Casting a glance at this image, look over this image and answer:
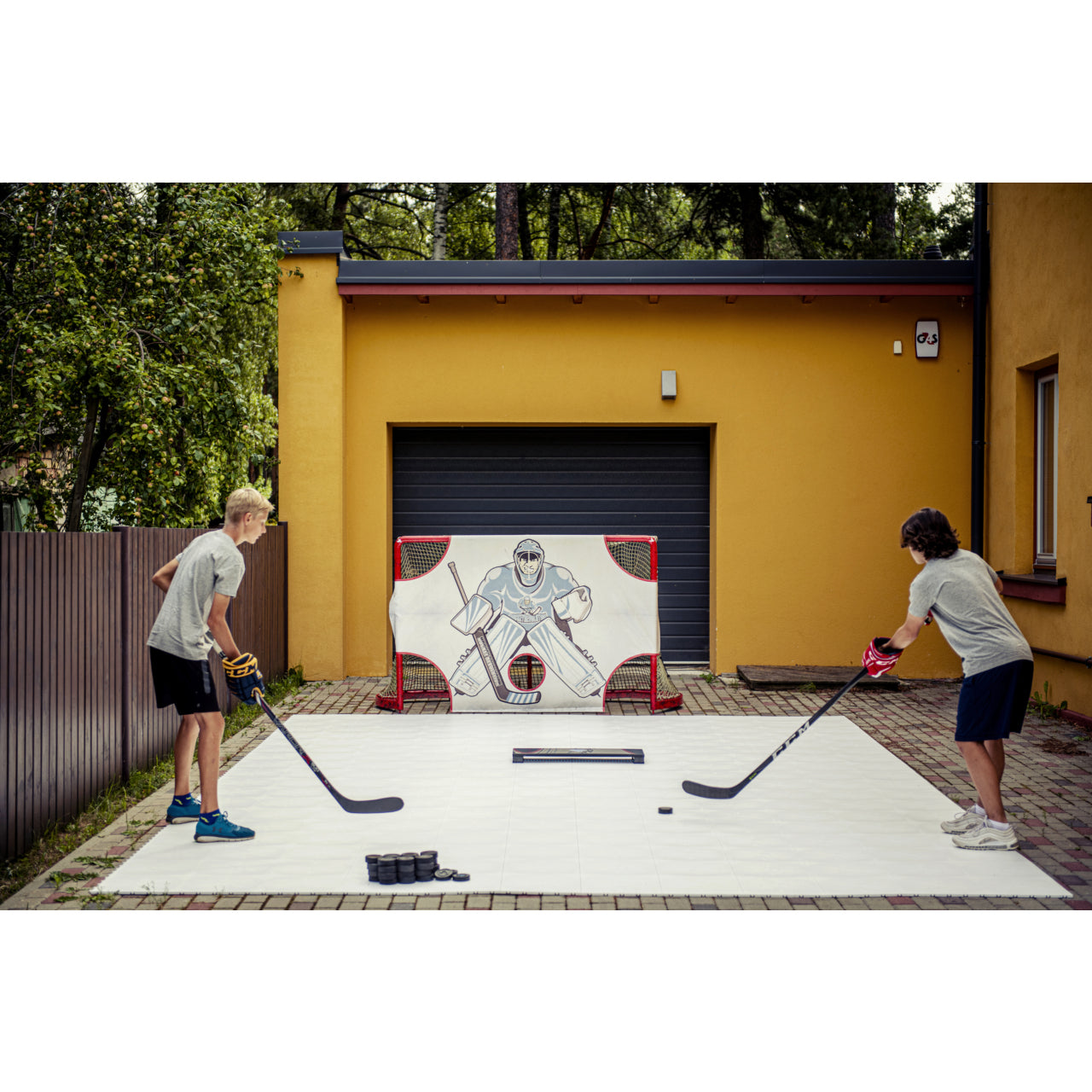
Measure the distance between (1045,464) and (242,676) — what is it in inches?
316

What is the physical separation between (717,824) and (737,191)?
1562cm

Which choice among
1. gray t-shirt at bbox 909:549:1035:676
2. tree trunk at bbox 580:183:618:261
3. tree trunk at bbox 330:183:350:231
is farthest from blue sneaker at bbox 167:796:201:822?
tree trunk at bbox 330:183:350:231

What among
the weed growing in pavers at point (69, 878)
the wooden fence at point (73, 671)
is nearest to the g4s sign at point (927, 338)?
the wooden fence at point (73, 671)

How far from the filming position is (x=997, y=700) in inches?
199

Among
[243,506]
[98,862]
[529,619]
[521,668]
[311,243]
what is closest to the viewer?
[98,862]

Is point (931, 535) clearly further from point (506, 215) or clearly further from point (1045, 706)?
point (506, 215)

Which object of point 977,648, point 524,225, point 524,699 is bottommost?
point 524,699

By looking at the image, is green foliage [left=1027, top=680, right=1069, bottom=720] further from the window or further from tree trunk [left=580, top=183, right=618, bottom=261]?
tree trunk [left=580, top=183, right=618, bottom=261]

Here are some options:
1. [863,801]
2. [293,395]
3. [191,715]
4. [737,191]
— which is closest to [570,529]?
[293,395]

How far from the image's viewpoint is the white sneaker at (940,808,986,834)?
5.36 metres

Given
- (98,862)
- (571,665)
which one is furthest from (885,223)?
(98,862)

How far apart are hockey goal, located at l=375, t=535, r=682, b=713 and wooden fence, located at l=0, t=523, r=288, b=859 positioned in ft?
6.09

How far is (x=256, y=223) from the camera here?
11.2m

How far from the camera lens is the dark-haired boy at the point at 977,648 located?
16.6 ft
